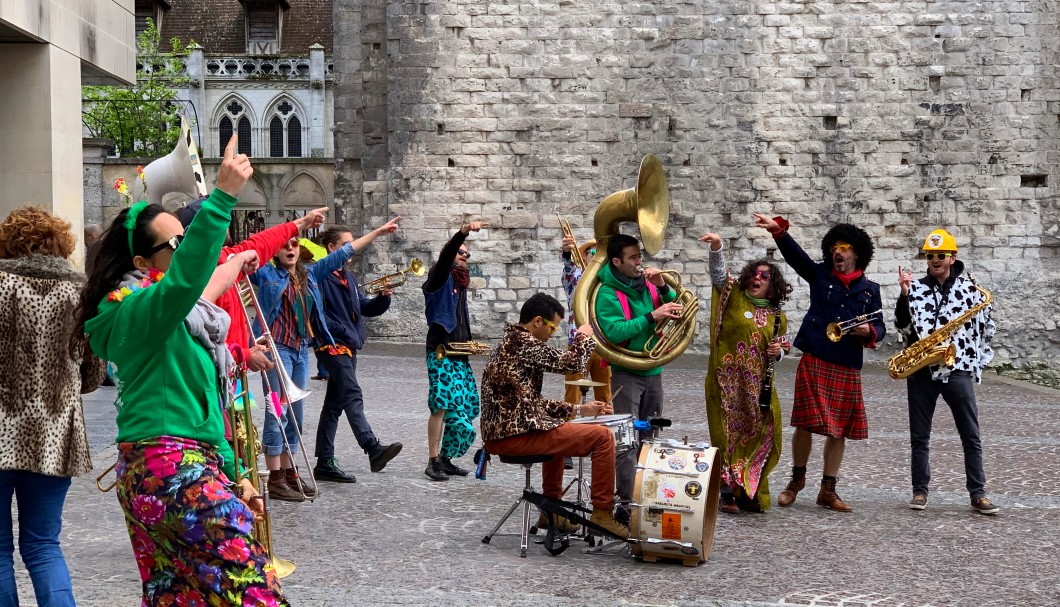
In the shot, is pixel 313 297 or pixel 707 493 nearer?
pixel 707 493

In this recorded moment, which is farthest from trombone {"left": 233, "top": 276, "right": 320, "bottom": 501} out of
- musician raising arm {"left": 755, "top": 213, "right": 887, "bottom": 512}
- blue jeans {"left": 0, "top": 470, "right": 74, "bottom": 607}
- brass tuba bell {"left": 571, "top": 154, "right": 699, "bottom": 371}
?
musician raising arm {"left": 755, "top": 213, "right": 887, "bottom": 512}

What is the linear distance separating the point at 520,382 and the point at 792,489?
228 centimetres

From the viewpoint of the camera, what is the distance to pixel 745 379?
6.98 m

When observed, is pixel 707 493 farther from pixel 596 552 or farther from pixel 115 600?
pixel 115 600

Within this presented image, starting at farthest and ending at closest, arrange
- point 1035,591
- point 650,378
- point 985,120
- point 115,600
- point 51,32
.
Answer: point 985,120 < point 51,32 < point 650,378 < point 1035,591 < point 115,600

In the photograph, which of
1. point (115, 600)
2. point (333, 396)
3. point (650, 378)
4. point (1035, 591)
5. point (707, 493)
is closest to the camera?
point (115, 600)

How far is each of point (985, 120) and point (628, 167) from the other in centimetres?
510

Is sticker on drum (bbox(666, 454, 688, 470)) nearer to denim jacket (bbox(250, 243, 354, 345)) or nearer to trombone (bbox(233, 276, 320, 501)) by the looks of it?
trombone (bbox(233, 276, 320, 501))

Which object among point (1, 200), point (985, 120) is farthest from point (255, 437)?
point (985, 120)

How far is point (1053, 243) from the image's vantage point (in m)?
16.5

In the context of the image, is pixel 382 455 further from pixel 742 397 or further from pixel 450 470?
pixel 742 397

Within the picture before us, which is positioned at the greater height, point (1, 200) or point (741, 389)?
point (1, 200)

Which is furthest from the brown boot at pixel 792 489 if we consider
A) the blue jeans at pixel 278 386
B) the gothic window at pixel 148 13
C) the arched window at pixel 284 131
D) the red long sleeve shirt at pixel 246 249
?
the gothic window at pixel 148 13

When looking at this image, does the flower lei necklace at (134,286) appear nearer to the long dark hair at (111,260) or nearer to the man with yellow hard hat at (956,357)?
the long dark hair at (111,260)
